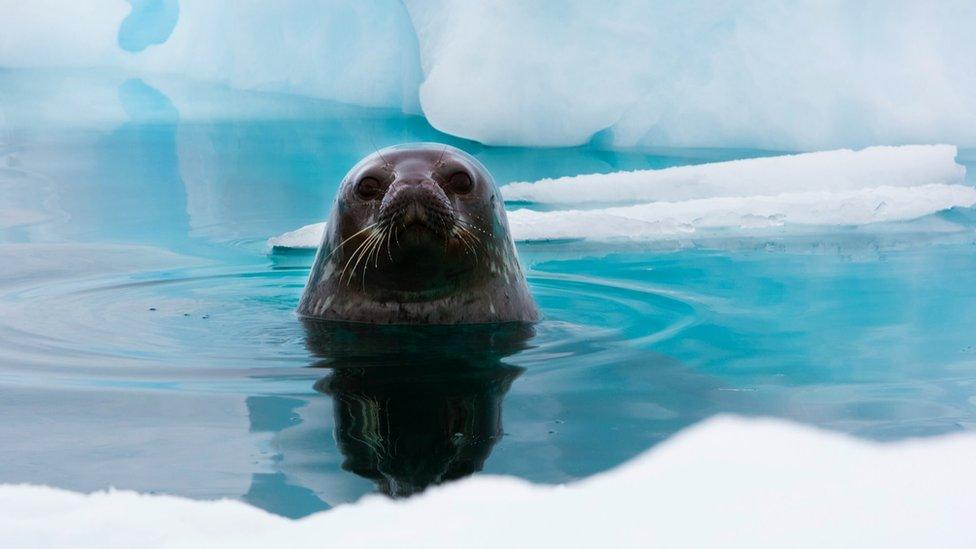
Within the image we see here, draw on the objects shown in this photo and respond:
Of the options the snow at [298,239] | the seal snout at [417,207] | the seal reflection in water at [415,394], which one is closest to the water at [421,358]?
the seal reflection in water at [415,394]

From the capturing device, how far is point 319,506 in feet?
7.55

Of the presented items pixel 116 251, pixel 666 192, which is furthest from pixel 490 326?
pixel 666 192

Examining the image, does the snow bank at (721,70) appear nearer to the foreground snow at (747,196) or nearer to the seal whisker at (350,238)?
the foreground snow at (747,196)

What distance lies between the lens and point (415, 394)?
3283 mm

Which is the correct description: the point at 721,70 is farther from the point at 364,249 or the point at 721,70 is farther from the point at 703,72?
the point at 364,249

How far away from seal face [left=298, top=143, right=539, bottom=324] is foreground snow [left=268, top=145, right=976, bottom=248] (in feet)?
8.25

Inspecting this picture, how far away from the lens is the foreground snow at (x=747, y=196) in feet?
23.7

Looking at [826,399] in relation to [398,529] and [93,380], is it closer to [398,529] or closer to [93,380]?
[398,529]

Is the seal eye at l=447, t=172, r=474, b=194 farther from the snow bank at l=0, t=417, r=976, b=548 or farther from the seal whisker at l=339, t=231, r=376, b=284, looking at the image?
the snow bank at l=0, t=417, r=976, b=548

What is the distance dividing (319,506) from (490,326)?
2091 millimetres

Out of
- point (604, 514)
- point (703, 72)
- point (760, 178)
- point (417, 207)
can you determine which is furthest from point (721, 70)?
point (604, 514)

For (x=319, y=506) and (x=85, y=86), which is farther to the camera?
(x=85, y=86)

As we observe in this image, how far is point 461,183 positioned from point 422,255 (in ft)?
1.10

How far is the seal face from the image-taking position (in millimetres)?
4195
